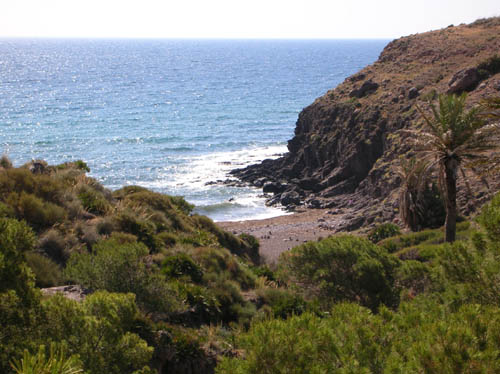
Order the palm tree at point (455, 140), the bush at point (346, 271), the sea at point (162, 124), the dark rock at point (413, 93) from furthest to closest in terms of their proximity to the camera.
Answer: the sea at point (162, 124)
the dark rock at point (413, 93)
the palm tree at point (455, 140)
the bush at point (346, 271)

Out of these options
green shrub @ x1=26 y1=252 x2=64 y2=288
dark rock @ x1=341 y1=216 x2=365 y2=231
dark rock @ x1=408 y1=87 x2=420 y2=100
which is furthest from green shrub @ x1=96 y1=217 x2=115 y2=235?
dark rock @ x1=408 y1=87 x2=420 y2=100

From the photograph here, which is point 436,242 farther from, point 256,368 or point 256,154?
point 256,154

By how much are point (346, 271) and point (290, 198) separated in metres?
31.7

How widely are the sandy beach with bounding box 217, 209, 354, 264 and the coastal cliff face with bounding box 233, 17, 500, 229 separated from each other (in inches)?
72.4

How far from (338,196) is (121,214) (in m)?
29.2

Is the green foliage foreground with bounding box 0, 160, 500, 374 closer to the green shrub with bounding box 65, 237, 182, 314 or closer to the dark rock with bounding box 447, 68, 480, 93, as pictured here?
the green shrub with bounding box 65, 237, 182, 314

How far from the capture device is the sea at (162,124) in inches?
2038

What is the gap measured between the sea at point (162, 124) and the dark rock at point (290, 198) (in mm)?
1847

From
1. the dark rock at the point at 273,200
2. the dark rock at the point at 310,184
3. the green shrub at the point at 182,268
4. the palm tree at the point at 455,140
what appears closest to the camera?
the green shrub at the point at 182,268

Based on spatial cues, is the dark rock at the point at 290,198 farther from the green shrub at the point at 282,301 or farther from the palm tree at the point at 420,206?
the green shrub at the point at 282,301

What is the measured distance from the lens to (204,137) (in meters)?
70.7

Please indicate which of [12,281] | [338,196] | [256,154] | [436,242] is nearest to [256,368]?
[12,281]

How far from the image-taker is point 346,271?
14039 millimetres

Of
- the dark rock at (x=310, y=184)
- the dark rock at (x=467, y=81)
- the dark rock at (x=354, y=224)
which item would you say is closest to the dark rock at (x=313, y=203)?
the dark rock at (x=310, y=184)
